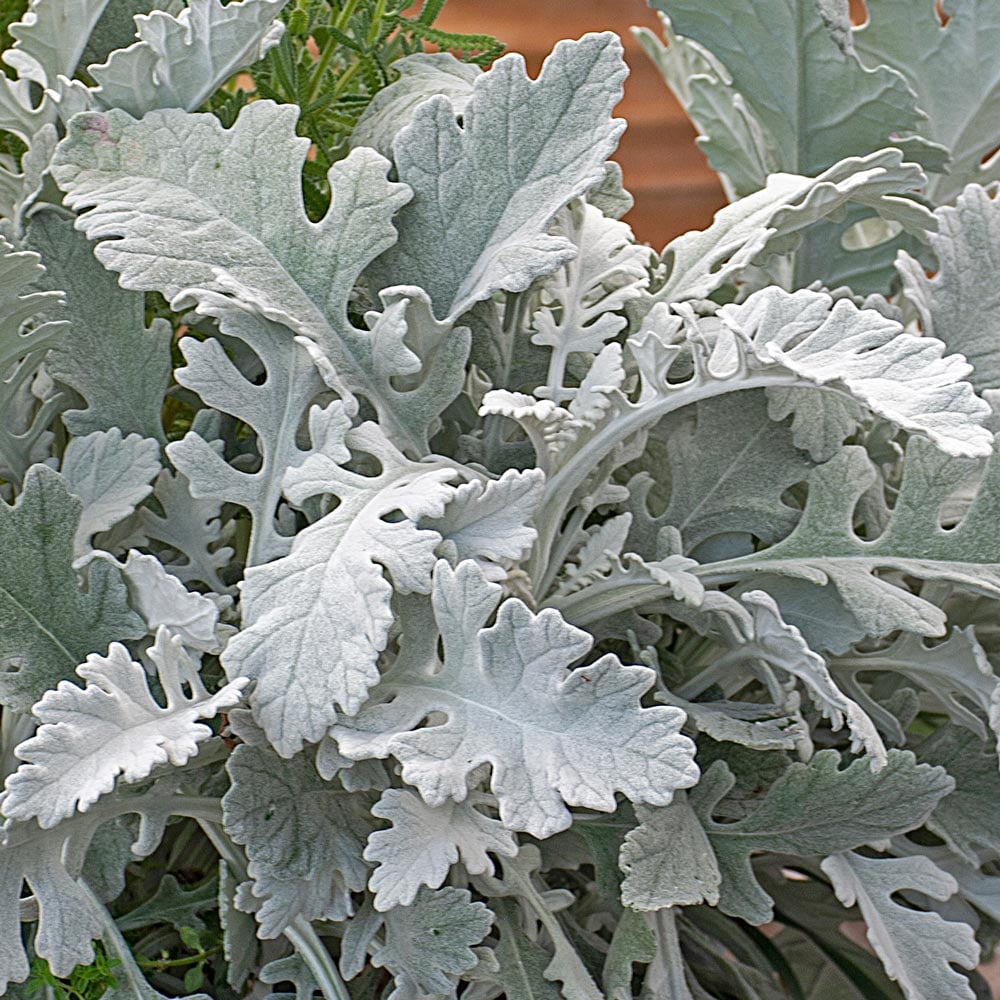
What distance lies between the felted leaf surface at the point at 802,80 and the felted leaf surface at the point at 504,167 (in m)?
0.15

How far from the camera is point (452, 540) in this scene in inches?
13.8

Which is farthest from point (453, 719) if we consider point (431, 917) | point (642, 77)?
point (642, 77)

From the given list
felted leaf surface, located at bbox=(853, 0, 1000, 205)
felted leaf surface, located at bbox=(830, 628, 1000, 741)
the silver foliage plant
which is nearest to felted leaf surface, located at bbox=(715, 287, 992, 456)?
the silver foliage plant

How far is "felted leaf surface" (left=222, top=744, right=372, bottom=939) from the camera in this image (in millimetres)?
338

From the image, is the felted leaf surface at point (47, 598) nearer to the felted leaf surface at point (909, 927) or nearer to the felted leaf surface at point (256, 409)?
the felted leaf surface at point (256, 409)

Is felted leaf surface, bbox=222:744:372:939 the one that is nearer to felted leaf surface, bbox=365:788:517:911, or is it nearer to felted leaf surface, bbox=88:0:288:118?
felted leaf surface, bbox=365:788:517:911

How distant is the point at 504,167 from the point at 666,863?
21 cm

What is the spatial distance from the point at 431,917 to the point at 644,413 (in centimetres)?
16

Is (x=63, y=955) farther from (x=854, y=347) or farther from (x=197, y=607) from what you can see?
(x=854, y=347)


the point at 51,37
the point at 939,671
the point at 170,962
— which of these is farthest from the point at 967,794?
the point at 51,37

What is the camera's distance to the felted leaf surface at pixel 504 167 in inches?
14.5

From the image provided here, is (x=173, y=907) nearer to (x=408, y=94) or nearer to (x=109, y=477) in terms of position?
(x=109, y=477)

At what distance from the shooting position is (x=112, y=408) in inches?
16.2

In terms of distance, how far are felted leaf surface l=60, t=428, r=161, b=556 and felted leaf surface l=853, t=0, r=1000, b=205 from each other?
349 millimetres
